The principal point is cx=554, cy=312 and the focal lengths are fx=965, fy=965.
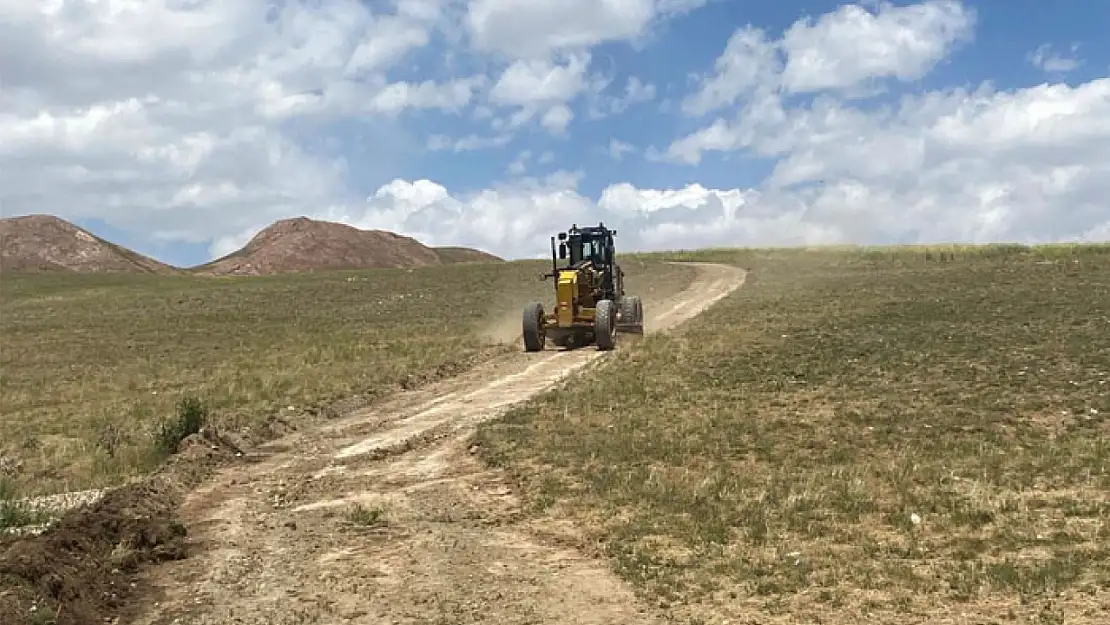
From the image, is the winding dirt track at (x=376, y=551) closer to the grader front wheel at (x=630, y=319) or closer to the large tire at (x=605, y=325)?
the large tire at (x=605, y=325)

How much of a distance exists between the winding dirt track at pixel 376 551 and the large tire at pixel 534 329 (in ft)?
33.7

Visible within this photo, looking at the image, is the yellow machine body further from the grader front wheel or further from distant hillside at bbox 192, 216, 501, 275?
distant hillside at bbox 192, 216, 501, 275

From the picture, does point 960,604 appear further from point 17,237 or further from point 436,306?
point 17,237

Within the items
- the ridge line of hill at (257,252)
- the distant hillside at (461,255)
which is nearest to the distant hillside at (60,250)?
the ridge line of hill at (257,252)

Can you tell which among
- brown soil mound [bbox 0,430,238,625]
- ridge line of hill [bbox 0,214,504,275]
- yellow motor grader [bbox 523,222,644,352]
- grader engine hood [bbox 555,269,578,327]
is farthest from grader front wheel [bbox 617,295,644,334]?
ridge line of hill [bbox 0,214,504,275]

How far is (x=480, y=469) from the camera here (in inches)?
487

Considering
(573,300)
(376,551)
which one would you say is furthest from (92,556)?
(573,300)

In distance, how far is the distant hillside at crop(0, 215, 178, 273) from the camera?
405ft

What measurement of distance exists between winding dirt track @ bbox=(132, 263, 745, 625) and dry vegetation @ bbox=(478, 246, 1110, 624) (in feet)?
1.69

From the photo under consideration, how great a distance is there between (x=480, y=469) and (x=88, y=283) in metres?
A: 76.7

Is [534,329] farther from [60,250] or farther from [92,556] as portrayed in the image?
[60,250]

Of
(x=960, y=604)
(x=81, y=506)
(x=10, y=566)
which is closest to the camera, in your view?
(x=960, y=604)

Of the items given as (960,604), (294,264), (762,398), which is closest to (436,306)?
(762,398)

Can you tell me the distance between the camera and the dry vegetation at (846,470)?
7.46 m
